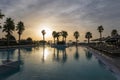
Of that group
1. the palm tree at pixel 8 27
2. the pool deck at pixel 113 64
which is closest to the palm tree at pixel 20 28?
the palm tree at pixel 8 27

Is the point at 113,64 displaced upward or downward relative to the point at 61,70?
upward

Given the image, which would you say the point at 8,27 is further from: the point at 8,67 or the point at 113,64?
the point at 113,64

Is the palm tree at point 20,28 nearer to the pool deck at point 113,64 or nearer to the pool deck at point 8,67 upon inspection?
the pool deck at point 113,64

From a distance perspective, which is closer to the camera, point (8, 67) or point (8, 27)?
point (8, 67)

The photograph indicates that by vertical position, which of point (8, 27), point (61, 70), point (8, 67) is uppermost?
point (8, 27)

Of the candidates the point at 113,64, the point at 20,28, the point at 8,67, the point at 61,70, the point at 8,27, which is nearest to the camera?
the point at 8,67

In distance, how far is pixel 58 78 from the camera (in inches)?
468

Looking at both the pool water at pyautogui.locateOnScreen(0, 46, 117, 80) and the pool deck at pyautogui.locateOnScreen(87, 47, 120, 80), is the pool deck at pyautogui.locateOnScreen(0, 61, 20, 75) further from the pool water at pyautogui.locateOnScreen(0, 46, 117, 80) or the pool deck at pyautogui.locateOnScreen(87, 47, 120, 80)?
the pool deck at pyautogui.locateOnScreen(87, 47, 120, 80)

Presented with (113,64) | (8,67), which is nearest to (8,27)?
(8,67)

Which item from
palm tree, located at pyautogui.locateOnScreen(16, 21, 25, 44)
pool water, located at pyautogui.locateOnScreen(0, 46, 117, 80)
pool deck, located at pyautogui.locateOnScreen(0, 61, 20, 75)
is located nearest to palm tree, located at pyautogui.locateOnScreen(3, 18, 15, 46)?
palm tree, located at pyautogui.locateOnScreen(16, 21, 25, 44)

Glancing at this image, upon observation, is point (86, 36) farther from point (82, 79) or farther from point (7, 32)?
point (82, 79)

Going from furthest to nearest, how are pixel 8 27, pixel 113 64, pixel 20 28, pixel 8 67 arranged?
pixel 20 28 → pixel 8 27 → pixel 113 64 → pixel 8 67

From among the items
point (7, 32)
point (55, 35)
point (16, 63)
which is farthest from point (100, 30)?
point (16, 63)

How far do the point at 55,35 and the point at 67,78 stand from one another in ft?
250
